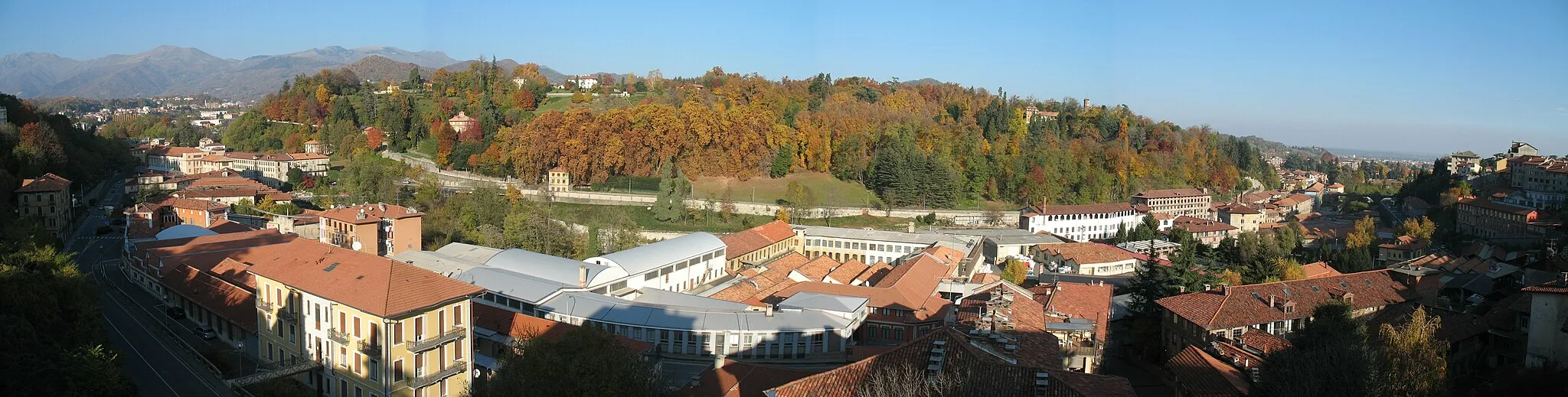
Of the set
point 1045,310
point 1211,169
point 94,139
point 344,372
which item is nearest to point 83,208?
point 94,139

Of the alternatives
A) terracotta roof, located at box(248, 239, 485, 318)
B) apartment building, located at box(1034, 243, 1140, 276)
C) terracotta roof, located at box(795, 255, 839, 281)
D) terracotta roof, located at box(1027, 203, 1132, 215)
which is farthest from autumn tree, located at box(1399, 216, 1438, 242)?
terracotta roof, located at box(248, 239, 485, 318)

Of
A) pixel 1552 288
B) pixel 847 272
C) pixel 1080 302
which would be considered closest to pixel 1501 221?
pixel 1552 288

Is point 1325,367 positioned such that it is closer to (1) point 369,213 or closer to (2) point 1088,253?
(2) point 1088,253

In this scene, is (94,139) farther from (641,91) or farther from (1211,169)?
(1211,169)

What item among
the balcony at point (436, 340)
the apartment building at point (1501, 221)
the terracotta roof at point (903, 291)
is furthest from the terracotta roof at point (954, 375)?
the apartment building at point (1501, 221)

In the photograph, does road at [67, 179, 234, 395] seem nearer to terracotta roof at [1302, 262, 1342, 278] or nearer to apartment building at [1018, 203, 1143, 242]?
terracotta roof at [1302, 262, 1342, 278]
